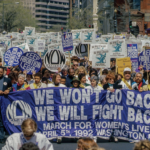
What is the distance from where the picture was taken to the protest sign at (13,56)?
15684 millimetres

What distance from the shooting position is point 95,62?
1359 centimetres

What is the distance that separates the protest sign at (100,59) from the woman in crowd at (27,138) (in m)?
8.50

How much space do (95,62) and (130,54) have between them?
323cm

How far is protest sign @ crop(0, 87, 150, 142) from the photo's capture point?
333 inches

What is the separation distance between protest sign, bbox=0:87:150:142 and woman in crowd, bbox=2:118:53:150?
10.6 ft

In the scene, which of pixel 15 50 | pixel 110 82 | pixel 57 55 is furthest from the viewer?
pixel 15 50

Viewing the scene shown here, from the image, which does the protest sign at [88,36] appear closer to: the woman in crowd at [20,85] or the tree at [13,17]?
the woman in crowd at [20,85]

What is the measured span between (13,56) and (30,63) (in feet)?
10.8

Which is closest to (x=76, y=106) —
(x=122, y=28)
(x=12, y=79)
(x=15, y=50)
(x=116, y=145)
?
(x=116, y=145)

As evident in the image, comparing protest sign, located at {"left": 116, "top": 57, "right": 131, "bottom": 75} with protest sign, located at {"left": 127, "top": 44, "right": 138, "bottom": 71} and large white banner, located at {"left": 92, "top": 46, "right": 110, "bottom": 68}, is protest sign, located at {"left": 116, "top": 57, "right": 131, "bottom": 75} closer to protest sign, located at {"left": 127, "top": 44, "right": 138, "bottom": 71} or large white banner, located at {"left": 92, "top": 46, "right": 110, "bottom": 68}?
large white banner, located at {"left": 92, "top": 46, "right": 110, "bottom": 68}

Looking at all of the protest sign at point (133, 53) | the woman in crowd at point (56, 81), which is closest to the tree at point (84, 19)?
the protest sign at point (133, 53)

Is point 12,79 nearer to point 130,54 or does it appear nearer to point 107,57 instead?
point 107,57

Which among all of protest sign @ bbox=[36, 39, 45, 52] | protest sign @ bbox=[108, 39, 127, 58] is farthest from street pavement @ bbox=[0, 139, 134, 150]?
protest sign @ bbox=[36, 39, 45, 52]

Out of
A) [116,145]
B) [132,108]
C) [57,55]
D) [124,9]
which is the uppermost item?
[124,9]
